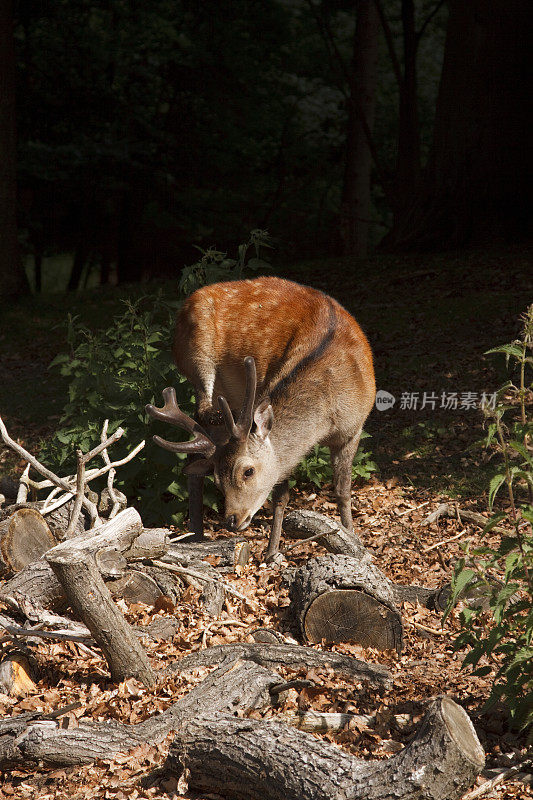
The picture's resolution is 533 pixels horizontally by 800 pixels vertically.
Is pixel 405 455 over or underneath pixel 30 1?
underneath

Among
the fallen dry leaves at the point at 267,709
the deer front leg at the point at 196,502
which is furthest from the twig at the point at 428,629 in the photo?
the deer front leg at the point at 196,502

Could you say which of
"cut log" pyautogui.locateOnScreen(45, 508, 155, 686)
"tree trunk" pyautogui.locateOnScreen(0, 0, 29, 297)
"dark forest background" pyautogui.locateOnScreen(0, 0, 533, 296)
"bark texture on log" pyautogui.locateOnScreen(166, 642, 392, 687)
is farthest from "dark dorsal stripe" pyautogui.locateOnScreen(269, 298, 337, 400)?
"tree trunk" pyautogui.locateOnScreen(0, 0, 29, 297)

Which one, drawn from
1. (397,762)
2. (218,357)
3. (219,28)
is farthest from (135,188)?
(397,762)

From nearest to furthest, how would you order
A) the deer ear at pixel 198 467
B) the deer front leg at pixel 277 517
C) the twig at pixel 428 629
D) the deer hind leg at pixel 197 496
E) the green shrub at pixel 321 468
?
the twig at pixel 428 629, the deer ear at pixel 198 467, the deer front leg at pixel 277 517, the deer hind leg at pixel 197 496, the green shrub at pixel 321 468

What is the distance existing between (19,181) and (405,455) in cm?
1315

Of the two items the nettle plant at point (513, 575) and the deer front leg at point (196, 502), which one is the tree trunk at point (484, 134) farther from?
the nettle plant at point (513, 575)

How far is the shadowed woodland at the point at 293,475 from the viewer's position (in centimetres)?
353

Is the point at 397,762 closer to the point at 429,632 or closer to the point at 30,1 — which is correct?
the point at 429,632

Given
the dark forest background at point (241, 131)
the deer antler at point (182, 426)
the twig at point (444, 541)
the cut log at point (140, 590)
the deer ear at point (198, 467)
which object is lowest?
the twig at point (444, 541)

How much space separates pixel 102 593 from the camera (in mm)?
3879

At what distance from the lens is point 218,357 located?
6441mm

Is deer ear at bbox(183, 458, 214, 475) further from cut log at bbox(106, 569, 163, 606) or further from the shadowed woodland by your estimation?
cut log at bbox(106, 569, 163, 606)

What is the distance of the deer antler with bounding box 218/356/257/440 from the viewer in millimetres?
5316

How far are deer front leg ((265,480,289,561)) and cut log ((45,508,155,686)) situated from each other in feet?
5.77
